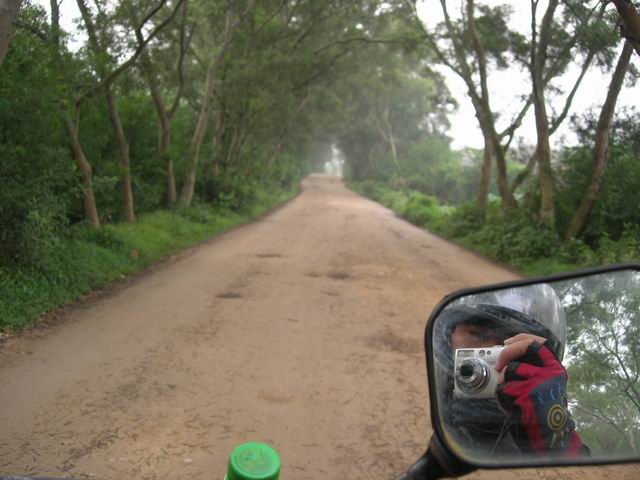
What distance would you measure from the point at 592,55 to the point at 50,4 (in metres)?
10.3

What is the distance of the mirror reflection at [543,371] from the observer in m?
1.62

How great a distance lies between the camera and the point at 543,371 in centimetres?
167

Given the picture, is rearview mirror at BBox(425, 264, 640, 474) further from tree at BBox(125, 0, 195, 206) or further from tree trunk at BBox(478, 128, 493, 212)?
tree trunk at BBox(478, 128, 493, 212)

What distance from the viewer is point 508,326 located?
1771 mm

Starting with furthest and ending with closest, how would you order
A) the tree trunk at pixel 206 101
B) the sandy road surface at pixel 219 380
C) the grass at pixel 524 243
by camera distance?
the tree trunk at pixel 206 101 < the grass at pixel 524 243 < the sandy road surface at pixel 219 380

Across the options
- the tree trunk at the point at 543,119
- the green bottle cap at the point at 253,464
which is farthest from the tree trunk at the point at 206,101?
the green bottle cap at the point at 253,464

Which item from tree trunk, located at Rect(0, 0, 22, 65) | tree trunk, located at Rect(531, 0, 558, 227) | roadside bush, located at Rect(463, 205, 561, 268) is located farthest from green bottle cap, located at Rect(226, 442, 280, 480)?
tree trunk, located at Rect(531, 0, 558, 227)

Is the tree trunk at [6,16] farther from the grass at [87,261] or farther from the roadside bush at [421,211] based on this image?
the roadside bush at [421,211]

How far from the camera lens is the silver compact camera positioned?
1649 millimetres

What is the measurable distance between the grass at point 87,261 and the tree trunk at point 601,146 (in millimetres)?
9088

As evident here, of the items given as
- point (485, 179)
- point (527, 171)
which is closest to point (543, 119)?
point (527, 171)

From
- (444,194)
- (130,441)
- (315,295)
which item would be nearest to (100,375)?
(130,441)

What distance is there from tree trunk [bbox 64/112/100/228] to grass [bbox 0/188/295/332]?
370mm

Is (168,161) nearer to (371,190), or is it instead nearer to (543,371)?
(543,371)
